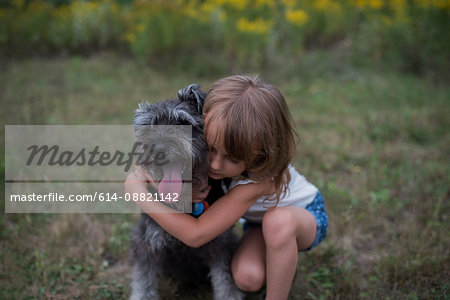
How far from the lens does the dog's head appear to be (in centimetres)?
199

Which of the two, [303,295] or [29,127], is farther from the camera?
[29,127]

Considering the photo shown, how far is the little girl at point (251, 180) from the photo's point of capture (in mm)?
2139

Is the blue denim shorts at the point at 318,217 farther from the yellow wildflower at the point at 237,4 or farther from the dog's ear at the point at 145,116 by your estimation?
the yellow wildflower at the point at 237,4

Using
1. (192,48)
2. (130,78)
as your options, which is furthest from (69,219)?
(192,48)

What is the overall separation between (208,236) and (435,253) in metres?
1.99

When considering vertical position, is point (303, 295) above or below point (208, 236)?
below

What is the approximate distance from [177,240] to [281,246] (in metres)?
0.69

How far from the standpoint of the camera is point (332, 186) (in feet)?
12.8

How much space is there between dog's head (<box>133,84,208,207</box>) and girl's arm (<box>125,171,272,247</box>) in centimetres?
22

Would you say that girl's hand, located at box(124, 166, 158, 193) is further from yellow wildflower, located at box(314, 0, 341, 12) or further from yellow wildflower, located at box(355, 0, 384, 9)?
yellow wildflower, located at box(355, 0, 384, 9)

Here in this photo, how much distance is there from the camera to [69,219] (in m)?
3.47

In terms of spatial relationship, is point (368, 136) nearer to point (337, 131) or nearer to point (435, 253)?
point (337, 131)

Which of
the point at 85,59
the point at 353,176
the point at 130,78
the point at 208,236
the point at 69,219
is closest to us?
the point at 208,236

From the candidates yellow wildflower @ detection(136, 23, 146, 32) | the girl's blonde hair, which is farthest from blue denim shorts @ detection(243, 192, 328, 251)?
yellow wildflower @ detection(136, 23, 146, 32)
